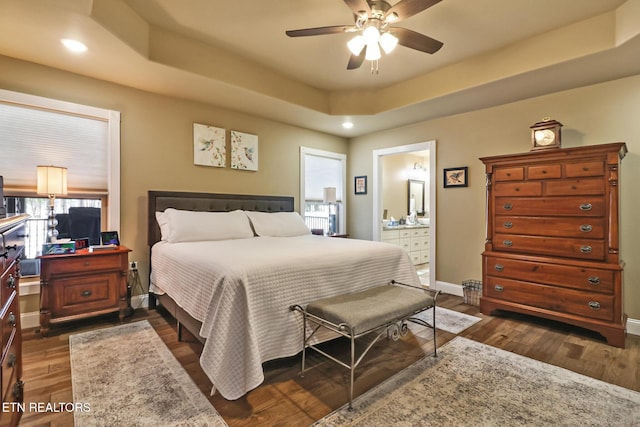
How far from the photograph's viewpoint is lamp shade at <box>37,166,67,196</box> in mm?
2664

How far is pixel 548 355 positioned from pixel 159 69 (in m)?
4.19

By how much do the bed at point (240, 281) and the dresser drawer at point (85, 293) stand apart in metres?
0.38

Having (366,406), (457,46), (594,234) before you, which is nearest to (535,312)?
(594,234)

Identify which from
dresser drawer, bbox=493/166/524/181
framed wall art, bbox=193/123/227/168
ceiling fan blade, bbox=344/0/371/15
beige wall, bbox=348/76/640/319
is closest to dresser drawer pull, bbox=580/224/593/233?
beige wall, bbox=348/76/640/319

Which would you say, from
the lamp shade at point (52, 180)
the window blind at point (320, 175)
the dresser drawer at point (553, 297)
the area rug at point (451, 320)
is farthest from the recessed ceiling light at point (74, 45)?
the dresser drawer at point (553, 297)

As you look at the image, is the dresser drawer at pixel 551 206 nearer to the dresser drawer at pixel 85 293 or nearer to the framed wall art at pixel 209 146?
the framed wall art at pixel 209 146

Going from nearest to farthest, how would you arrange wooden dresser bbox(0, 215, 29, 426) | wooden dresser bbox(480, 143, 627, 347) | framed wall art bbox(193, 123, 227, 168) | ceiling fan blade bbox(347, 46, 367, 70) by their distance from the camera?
wooden dresser bbox(0, 215, 29, 426) → ceiling fan blade bbox(347, 46, 367, 70) → wooden dresser bbox(480, 143, 627, 347) → framed wall art bbox(193, 123, 227, 168)

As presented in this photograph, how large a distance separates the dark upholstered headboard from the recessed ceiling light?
144cm

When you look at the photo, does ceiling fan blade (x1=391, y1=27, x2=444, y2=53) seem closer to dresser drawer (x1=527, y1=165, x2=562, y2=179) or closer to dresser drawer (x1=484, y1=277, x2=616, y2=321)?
dresser drawer (x1=527, y1=165, x2=562, y2=179)

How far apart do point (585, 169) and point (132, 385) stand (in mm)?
3998

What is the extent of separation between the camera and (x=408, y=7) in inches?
76.0

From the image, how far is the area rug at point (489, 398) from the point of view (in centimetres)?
163

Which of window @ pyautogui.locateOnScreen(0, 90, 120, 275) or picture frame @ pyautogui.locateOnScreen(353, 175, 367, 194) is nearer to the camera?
window @ pyautogui.locateOnScreen(0, 90, 120, 275)

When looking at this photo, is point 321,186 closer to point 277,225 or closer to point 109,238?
point 277,225
